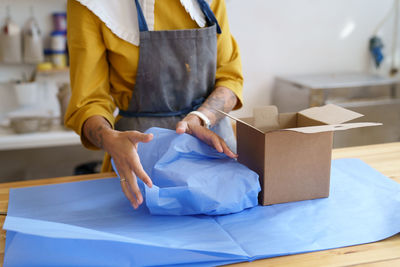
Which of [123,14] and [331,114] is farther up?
[123,14]

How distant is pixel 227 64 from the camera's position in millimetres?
1450

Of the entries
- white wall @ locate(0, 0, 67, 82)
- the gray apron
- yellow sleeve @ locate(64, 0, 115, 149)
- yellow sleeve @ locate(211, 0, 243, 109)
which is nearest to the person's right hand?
yellow sleeve @ locate(64, 0, 115, 149)

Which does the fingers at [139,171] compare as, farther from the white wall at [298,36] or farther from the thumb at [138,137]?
the white wall at [298,36]

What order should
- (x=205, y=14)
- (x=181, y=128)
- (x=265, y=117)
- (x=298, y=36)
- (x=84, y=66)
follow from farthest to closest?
(x=298, y=36) < (x=205, y=14) < (x=84, y=66) < (x=265, y=117) < (x=181, y=128)

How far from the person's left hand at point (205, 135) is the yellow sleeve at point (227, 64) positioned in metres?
0.33

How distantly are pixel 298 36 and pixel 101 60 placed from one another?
210 centimetres

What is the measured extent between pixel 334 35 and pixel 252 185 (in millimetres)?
2515

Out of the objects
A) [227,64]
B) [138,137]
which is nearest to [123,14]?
[227,64]

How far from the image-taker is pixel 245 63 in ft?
10.0

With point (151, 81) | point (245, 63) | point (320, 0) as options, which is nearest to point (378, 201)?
point (151, 81)

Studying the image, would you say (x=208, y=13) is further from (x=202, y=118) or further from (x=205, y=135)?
(x=205, y=135)

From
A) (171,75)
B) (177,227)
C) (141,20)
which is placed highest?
(141,20)

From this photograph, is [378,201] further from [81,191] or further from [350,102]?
[350,102]


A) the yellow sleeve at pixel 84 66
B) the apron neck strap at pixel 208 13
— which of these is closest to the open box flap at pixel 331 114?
the apron neck strap at pixel 208 13
